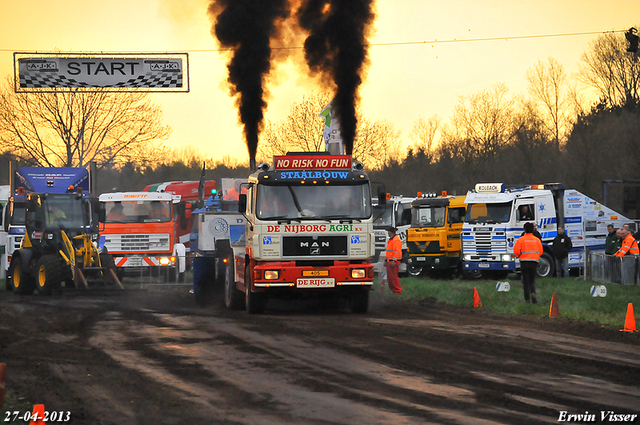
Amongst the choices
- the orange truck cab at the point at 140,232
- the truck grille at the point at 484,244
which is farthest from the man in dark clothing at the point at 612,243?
the orange truck cab at the point at 140,232

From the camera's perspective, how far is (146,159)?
55.2 m

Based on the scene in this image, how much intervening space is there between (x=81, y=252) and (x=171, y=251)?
21.2ft

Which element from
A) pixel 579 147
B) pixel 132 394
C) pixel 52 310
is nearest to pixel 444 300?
A: pixel 52 310

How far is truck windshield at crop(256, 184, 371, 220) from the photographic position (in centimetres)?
1583

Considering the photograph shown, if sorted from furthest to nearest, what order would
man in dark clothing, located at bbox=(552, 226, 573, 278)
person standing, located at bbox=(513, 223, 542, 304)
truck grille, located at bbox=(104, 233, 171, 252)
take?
truck grille, located at bbox=(104, 233, 171, 252) < man in dark clothing, located at bbox=(552, 226, 573, 278) < person standing, located at bbox=(513, 223, 542, 304)

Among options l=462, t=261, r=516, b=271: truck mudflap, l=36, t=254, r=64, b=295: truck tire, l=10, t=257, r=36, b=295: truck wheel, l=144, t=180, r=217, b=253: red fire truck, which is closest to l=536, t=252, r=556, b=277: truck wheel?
l=462, t=261, r=516, b=271: truck mudflap

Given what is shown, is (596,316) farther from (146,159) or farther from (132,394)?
(146,159)

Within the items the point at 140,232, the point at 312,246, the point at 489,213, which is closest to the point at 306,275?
the point at 312,246

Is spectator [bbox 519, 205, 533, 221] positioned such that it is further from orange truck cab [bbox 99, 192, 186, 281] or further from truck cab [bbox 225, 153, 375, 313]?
orange truck cab [bbox 99, 192, 186, 281]

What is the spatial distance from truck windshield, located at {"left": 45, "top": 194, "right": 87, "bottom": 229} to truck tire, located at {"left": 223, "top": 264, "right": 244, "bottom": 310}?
6.73 m

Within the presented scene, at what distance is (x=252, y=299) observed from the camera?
53.9 ft

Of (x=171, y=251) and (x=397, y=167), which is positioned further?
(x=397, y=167)

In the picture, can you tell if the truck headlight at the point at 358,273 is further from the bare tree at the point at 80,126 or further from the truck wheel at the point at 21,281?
the bare tree at the point at 80,126

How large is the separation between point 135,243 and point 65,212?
5.07m
